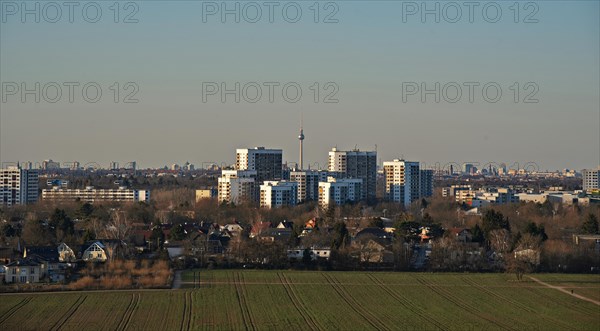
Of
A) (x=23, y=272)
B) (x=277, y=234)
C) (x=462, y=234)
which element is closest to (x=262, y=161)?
(x=277, y=234)

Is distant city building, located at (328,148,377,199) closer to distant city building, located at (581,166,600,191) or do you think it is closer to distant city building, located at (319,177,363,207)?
distant city building, located at (319,177,363,207)

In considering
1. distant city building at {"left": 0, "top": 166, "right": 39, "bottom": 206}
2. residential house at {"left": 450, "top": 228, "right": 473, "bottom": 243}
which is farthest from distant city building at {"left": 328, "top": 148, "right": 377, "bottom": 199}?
residential house at {"left": 450, "top": 228, "right": 473, "bottom": 243}

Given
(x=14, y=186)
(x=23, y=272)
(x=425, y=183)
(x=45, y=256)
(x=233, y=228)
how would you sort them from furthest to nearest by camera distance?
(x=425, y=183)
(x=14, y=186)
(x=233, y=228)
(x=45, y=256)
(x=23, y=272)

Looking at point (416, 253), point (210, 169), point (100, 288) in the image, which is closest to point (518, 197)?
point (416, 253)

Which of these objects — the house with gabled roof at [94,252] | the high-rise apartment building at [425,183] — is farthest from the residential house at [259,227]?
the high-rise apartment building at [425,183]

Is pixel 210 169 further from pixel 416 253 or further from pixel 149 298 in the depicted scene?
pixel 149 298

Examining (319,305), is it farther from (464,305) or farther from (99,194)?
(99,194)
